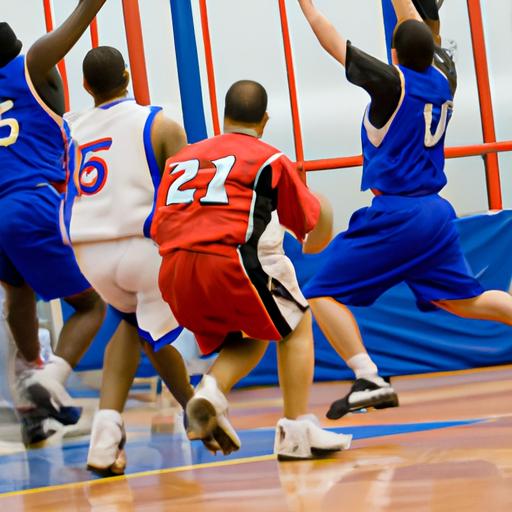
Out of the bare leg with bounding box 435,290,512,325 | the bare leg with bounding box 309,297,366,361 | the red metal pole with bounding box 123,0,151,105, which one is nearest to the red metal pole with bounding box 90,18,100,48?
the red metal pole with bounding box 123,0,151,105

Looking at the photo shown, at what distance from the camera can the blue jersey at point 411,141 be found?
14.0 ft

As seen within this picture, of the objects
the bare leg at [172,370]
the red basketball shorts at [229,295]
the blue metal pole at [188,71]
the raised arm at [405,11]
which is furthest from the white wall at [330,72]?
the red basketball shorts at [229,295]

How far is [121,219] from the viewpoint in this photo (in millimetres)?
3666

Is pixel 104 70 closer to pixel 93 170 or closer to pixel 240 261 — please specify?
pixel 93 170

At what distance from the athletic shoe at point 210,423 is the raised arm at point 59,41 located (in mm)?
1502

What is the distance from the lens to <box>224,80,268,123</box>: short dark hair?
11.8 feet

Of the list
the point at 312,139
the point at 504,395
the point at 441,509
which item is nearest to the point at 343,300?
the point at 504,395

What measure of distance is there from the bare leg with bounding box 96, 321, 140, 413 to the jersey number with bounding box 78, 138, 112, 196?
1.54 ft

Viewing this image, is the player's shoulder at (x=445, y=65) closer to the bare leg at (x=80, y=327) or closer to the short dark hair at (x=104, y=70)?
the short dark hair at (x=104, y=70)

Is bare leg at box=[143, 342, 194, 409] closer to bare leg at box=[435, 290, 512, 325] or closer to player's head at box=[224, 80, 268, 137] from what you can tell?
player's head at box=[224, 80, 268, 137]

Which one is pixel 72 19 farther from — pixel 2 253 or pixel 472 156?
pixel 472 156

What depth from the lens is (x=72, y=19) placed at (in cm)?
399

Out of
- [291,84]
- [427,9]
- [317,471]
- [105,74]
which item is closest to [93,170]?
[105,74]

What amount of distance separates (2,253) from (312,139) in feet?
8.13
